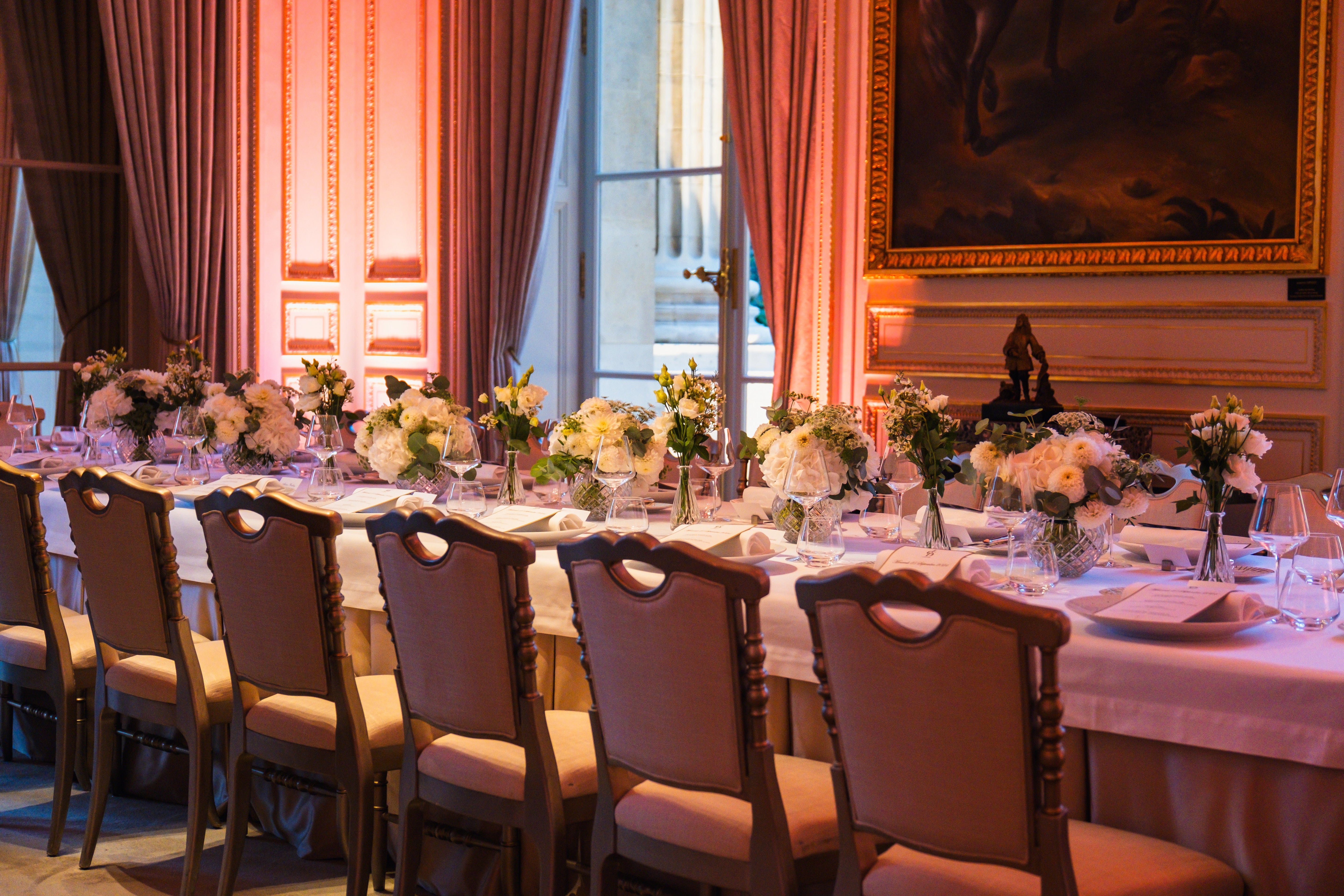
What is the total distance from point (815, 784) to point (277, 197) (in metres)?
6.23

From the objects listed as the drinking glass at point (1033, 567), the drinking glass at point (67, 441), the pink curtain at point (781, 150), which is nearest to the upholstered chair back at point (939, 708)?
the drinking glass at point (1033, 567)

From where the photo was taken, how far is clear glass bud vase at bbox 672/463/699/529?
9.66 ft

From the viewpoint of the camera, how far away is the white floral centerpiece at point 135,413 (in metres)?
4.09

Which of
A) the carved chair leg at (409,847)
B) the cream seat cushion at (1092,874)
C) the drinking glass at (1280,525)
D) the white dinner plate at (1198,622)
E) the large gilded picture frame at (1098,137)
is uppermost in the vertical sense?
the large gilded picture frame at (1098,137)

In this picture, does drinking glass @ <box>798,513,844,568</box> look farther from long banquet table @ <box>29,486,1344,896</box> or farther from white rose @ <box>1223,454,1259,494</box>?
white rose @ <box>1223,454,1259,494</box>

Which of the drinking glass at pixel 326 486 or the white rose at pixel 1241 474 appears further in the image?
the drinking glass at pixel 326 486

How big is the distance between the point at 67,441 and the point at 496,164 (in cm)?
280

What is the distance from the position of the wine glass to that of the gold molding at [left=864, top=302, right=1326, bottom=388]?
2948 mm

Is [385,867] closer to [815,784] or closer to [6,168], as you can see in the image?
[815,784]

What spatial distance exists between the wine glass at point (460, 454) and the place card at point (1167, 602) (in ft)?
4.93

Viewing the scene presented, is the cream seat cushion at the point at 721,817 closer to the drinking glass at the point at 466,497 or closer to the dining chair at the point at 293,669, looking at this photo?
the dining chair at the point at 293,669

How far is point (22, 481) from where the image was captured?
3.00 meters

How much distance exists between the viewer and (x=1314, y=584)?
209 cm

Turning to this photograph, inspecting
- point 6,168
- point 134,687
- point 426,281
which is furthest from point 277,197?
point 134,687
